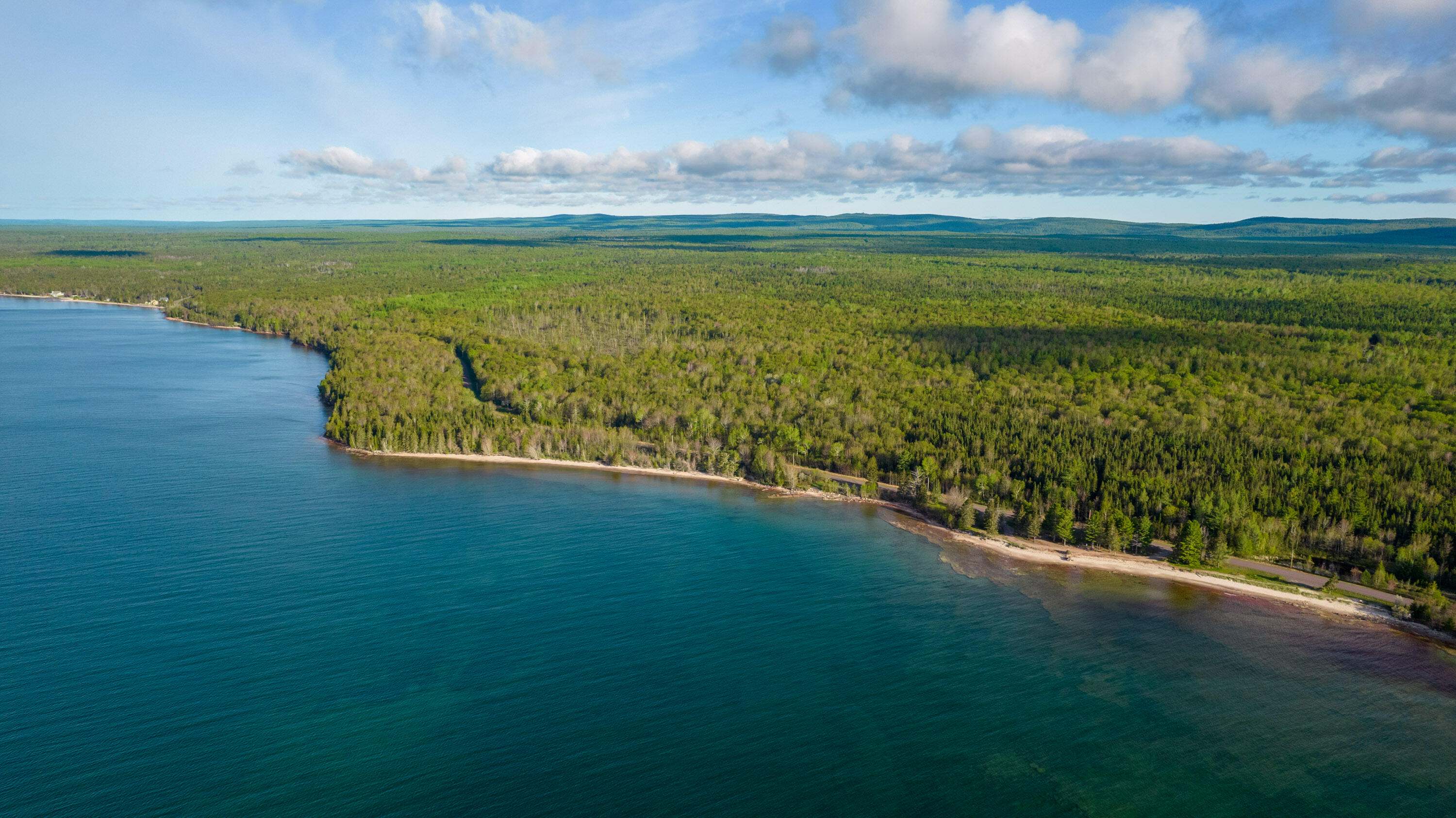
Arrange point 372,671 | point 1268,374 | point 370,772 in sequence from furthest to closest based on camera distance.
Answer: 1. point 1268,374
2. point 372,671
3. point 370,772

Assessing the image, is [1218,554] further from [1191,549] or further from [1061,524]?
[1061,524]

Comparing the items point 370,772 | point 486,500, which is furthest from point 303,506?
point 370,772

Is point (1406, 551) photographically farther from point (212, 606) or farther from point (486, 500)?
point (212, 606)

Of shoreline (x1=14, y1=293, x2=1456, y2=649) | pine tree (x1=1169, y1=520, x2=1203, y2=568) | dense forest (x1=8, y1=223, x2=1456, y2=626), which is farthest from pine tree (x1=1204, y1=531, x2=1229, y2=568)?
shoreline (x1=14, y1=293, x2=1456, y2=649)

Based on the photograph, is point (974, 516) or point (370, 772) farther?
point (974, 516)

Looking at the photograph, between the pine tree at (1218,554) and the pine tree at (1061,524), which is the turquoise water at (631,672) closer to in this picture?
the pine tree at (1218,554)

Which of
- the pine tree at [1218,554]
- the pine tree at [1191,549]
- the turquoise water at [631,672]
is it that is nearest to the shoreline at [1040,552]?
the pine tree at [1191,549]
